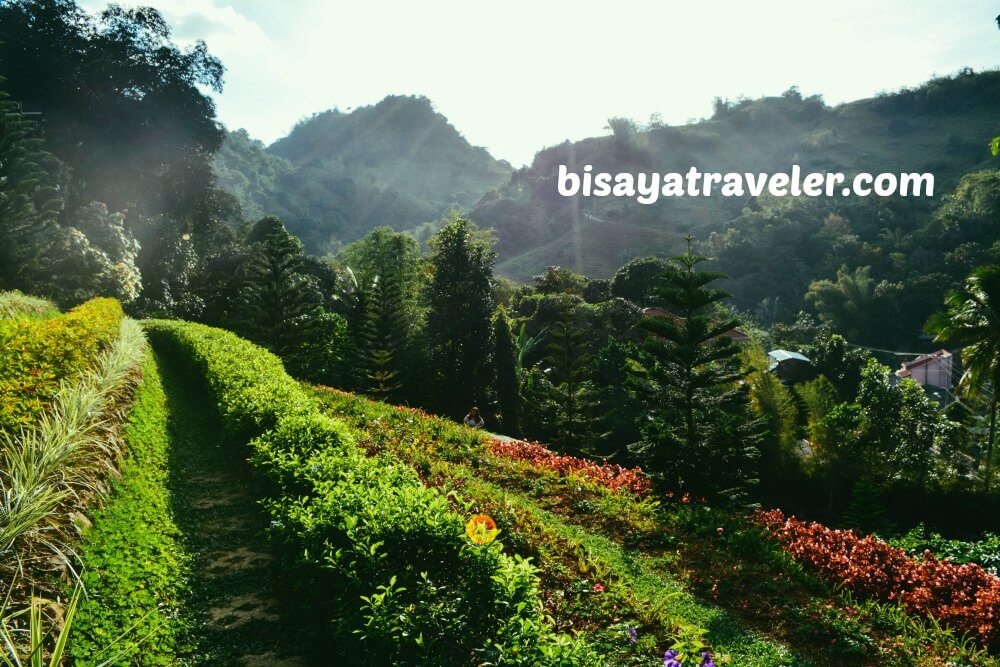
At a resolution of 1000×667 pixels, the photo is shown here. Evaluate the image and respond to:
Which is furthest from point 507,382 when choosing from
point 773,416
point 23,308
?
point 23,308

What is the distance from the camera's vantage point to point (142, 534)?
4.95m

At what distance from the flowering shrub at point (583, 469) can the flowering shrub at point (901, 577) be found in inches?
82.1

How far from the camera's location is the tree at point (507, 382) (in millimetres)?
19859

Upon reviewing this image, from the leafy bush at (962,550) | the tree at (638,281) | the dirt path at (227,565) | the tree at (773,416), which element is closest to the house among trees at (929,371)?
the tree at (638,281)

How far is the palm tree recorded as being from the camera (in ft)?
60.2

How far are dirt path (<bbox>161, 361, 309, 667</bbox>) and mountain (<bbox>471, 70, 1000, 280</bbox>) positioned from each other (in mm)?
88300

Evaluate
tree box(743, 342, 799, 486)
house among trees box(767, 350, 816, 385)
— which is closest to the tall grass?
tree box(743, 342, 799, 486)

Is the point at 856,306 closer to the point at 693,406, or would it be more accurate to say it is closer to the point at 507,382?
the point at 507,382

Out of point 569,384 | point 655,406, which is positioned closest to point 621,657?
point 655,406

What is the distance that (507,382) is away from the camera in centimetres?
1994

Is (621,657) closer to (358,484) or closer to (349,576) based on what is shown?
(349,576)

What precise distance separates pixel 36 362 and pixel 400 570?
4892 millimetres

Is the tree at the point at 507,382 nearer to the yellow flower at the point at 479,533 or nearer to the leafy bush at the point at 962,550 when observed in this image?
the leafy bush at the point at 962,550

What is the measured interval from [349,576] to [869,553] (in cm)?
713
